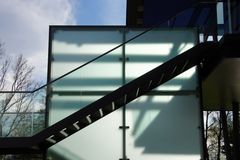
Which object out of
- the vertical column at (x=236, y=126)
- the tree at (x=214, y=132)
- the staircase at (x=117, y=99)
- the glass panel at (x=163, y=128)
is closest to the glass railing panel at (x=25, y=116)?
the staircase at (x=117, y=99)

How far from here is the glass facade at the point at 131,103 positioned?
10.6m

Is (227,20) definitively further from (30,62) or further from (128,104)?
(30,62)

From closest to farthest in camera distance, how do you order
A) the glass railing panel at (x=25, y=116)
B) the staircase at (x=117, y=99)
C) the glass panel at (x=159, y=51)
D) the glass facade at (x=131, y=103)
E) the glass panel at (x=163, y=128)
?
the staircase at (x=117, y=99)
the glass railing panel at (x=25, y=116)
the glass facade at (x=131, y=103)
the glass panel at (x=163, y=128)
the glass panel at (x=159, y=51)

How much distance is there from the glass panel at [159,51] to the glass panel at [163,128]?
0.41 m

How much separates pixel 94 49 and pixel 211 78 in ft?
9.98

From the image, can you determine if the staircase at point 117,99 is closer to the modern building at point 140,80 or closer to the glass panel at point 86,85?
the modern building at point 140,80

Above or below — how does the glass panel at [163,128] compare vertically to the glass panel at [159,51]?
below

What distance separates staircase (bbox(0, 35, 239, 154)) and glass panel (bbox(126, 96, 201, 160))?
379 millimetres

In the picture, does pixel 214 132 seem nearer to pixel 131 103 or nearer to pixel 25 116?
pixel 131 103

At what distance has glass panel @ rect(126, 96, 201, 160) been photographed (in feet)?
35.4

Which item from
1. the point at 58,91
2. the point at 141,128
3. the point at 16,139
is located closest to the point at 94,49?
the point at 58,91

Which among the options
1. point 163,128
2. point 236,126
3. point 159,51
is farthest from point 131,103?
point 236,126

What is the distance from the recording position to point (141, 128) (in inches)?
429

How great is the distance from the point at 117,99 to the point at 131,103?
1137 mm
